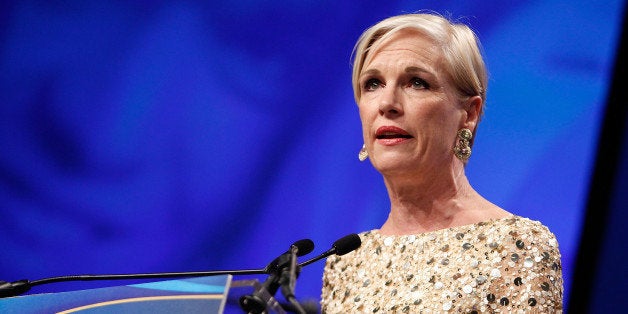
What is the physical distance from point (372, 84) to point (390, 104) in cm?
17

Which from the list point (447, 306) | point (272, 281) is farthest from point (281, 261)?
point (447, 306)

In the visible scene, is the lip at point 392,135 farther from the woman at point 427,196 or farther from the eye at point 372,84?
the eye at point 372,84

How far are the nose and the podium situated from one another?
91 cm

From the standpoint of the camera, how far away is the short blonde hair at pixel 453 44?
206cm

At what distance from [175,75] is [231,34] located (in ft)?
0.83

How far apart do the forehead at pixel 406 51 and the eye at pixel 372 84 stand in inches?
1.5

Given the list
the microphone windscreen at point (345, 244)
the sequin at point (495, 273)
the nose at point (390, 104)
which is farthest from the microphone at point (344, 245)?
the nose at point (390, 104)

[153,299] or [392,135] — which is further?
[392,135]

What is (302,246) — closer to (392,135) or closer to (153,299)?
(153,299)

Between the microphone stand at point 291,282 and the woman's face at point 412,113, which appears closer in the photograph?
the microphone stand at point 291,282

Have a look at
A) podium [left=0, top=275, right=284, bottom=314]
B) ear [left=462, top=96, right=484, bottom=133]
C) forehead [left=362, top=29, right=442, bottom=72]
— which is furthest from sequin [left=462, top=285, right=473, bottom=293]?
podium [left=0, top=275, right=284, bottom=314]

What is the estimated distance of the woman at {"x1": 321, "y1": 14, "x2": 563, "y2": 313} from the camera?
1850 millimetres

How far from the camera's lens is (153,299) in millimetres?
1150

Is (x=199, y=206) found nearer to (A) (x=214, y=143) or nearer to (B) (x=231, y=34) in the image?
(A) (x=214, y=143)
